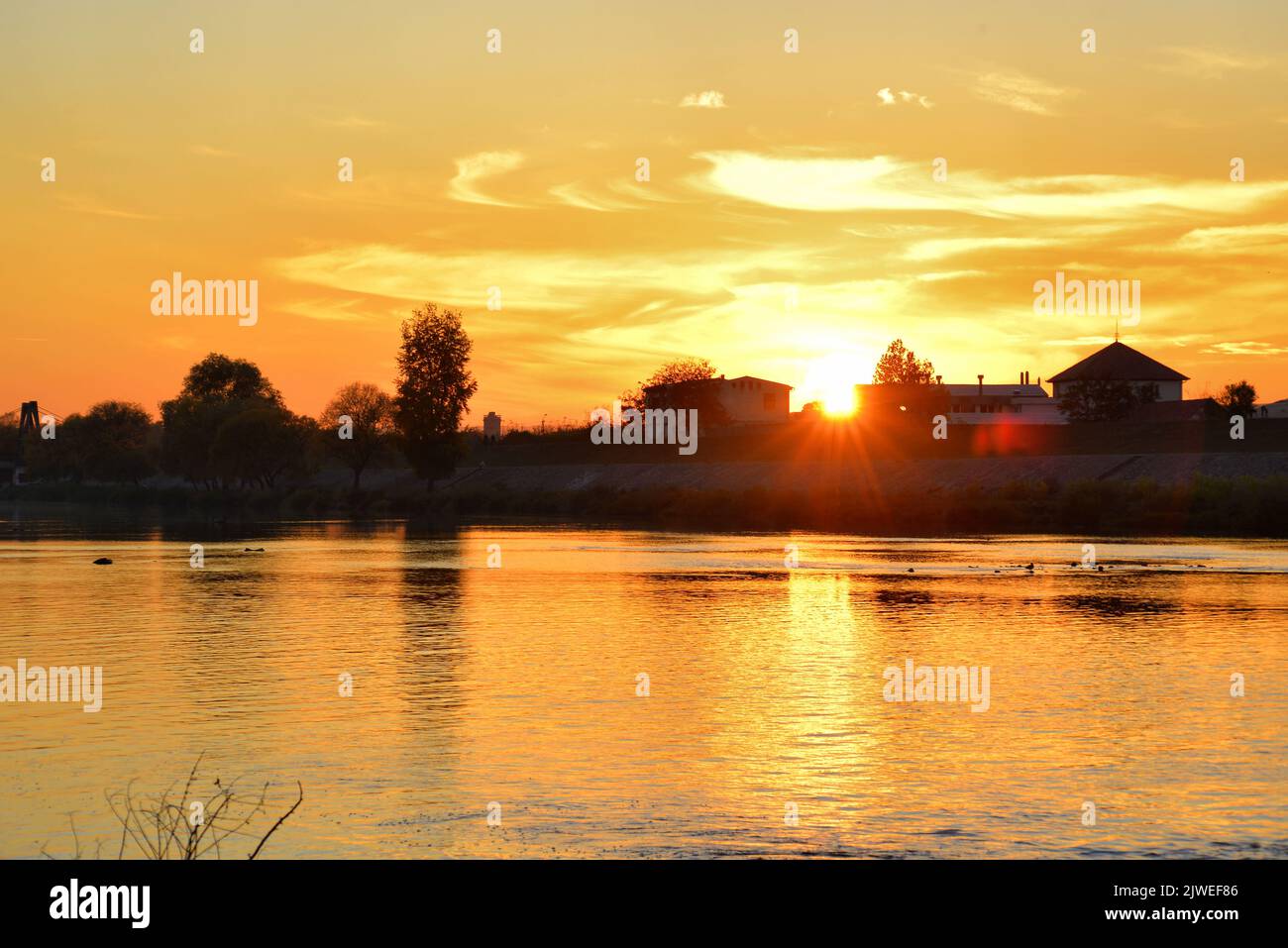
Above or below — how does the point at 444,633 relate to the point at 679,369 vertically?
below

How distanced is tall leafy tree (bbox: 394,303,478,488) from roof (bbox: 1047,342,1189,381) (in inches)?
3058

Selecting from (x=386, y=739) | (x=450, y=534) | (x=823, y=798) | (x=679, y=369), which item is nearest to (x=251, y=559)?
(x=450, y=534)

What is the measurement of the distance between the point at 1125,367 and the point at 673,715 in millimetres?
172039

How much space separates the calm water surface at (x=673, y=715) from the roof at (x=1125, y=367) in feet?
448

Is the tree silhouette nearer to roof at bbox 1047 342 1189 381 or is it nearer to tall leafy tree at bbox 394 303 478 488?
roof at bbox 1047 342 1189 381

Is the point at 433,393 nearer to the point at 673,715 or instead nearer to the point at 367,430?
the point at 367,430

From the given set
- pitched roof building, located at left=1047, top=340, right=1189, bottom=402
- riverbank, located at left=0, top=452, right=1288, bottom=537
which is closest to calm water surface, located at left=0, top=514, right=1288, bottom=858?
riverbank, located at left=0, top=452, right=1288, bottom=537

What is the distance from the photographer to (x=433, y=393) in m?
157

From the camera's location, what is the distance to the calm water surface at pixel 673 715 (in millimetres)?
15711

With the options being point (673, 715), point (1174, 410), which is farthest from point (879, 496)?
point (673, 715)

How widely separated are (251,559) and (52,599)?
21564mm

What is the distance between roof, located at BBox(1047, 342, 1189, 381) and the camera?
181000 millimetres
